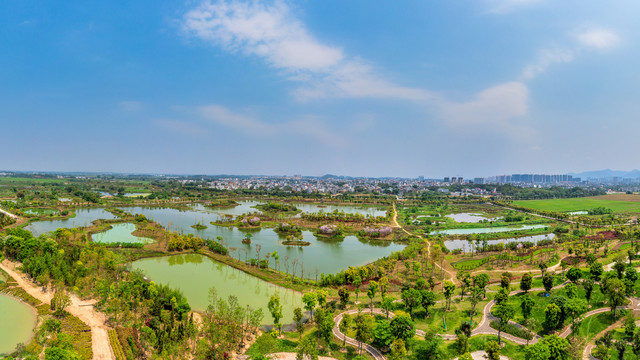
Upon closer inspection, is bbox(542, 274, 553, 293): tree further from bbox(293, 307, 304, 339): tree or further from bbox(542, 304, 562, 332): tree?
bbox(293, 307, 304, 339): tree

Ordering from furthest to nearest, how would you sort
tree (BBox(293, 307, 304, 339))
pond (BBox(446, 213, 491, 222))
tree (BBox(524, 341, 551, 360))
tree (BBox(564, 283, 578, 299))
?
pond (BBox(446, 213, 491, 222)) < tree (BBox(564, 283, 578, 299)) < tree (BBox(293, 307, 304, 339)) < tree (BBox(524, 341, 551, 360))

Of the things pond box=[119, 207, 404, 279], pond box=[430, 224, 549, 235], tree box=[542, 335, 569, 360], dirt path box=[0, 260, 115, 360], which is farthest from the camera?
pond box=[430, 224, 549, 235]

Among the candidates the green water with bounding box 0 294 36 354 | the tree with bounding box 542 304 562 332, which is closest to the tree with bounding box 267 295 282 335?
the green water with bounding box 0 294 36 354

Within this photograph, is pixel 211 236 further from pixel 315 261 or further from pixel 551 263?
pixel 551 263

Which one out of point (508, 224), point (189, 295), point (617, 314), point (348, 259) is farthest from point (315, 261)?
point (508, 224)

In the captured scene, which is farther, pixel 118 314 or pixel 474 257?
pixel 474 257
